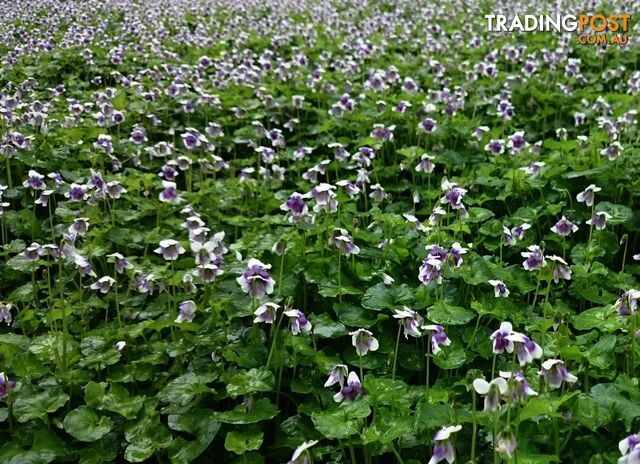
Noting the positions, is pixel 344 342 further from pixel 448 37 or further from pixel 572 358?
pixel 448 37

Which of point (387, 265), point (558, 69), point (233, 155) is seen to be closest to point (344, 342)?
point (387, 265)

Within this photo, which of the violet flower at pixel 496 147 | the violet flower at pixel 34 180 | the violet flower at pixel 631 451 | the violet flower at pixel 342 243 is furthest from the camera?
the violet flower at pixel 496 147

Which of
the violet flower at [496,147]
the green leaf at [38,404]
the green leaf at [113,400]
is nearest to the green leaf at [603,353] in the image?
the green leaf at [113,400]

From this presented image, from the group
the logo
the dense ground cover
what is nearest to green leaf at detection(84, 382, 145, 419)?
the dense ground cover

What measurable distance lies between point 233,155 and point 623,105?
141 inches

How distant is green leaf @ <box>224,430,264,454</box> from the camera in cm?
240

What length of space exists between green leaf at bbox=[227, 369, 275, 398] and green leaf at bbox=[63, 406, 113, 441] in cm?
52

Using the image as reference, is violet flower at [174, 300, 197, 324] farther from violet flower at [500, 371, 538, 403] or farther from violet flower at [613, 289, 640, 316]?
violet flower at [613, 289, 640, 316]

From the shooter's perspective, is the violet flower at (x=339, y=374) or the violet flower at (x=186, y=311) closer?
the violet flower at (x=339, y=374)

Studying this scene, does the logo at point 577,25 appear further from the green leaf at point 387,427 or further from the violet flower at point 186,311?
the green leaf at point 387,427

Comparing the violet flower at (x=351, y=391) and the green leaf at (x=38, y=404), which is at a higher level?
the violet flower at (x=351, y=391)

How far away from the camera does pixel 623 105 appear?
19.6ft

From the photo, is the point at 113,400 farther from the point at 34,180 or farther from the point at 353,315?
the point at 34,180

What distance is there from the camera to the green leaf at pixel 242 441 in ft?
7.88
